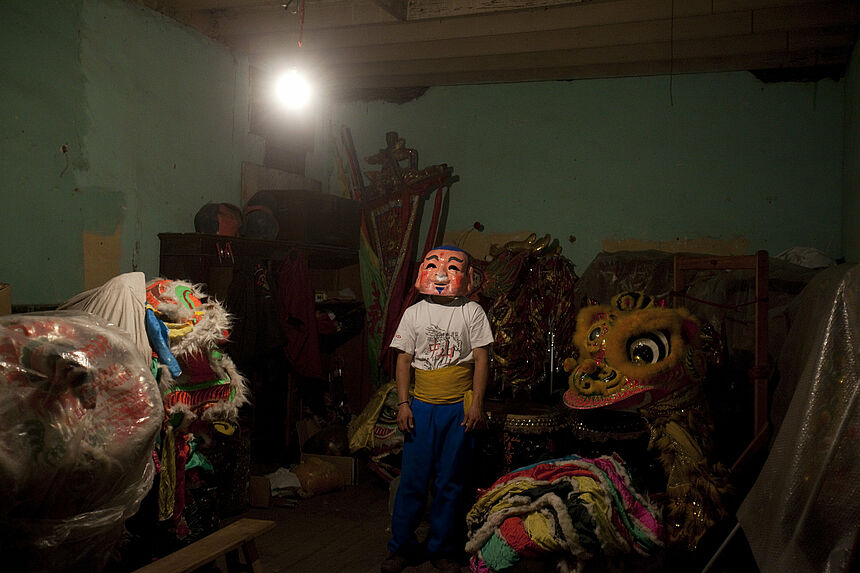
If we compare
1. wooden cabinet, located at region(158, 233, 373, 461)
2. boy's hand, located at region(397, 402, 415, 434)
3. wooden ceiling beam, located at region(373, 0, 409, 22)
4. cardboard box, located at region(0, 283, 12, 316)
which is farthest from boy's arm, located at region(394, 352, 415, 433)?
wooden ceiling beam, located at region(373, 0, 409, 22)

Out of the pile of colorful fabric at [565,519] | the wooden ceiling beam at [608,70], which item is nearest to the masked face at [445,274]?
the pile of colorful fabric at [565,519]

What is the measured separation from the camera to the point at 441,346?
3.74 metres

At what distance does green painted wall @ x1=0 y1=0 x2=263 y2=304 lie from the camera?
372 centimetres

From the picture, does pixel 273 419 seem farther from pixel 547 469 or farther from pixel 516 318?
pixel 547 469

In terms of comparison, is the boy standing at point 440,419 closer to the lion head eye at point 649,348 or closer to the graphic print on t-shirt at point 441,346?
the graphic print on t-shirt at point 441,346

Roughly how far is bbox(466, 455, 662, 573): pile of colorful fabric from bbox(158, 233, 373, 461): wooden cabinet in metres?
2.13

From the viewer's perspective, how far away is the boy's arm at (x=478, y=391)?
3.58m

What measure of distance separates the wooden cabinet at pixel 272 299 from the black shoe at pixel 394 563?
182 centimetres

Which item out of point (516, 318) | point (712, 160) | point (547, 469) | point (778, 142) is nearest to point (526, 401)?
point (516, 318)

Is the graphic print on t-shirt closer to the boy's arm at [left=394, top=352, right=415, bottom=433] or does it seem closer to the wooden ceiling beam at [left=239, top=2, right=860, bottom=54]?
the boy's arm at [left=394, top=352, right=415, bottom=433]

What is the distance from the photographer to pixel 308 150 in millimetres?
6469

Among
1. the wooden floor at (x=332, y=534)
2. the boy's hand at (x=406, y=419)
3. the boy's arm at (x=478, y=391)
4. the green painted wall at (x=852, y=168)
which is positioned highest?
the green painted wall at (x=852, y=168)

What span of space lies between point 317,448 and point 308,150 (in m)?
2.94

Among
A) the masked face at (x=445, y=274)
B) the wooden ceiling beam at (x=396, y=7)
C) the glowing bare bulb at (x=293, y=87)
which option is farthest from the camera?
the glowing bare bulb at (x=293, y=87)
